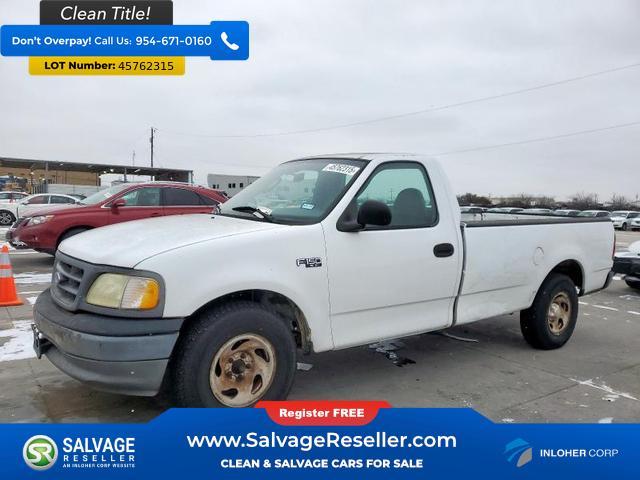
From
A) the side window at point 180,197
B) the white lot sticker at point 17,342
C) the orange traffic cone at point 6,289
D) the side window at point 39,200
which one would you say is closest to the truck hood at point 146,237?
the white lot sticker at point 17,342

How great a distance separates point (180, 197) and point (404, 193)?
Result: 7.30 metres

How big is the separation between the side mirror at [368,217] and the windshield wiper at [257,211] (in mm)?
520

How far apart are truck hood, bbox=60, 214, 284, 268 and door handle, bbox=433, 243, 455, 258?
130 centimetres

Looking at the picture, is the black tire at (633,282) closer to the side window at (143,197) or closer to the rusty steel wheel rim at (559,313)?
the rusty steel wheel rim at (559,313)

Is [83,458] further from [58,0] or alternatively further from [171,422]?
[58,0]

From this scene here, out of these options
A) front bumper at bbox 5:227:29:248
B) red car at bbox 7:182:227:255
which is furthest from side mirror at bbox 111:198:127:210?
front bumper at bbox 5:227:29:248

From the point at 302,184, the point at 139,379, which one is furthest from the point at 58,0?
the point at 139,379

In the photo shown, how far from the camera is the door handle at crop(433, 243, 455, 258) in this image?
4.12 meters

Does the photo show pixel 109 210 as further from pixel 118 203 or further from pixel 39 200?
pixel 39 200

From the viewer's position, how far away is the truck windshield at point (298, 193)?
3788mm

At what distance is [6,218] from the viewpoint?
832 inches

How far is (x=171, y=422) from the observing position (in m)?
2.64

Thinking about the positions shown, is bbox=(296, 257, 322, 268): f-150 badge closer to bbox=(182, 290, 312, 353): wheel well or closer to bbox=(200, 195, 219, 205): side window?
bbox=(182, 290, 312, 353): wheel well

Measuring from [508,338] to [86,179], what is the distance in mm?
67434
